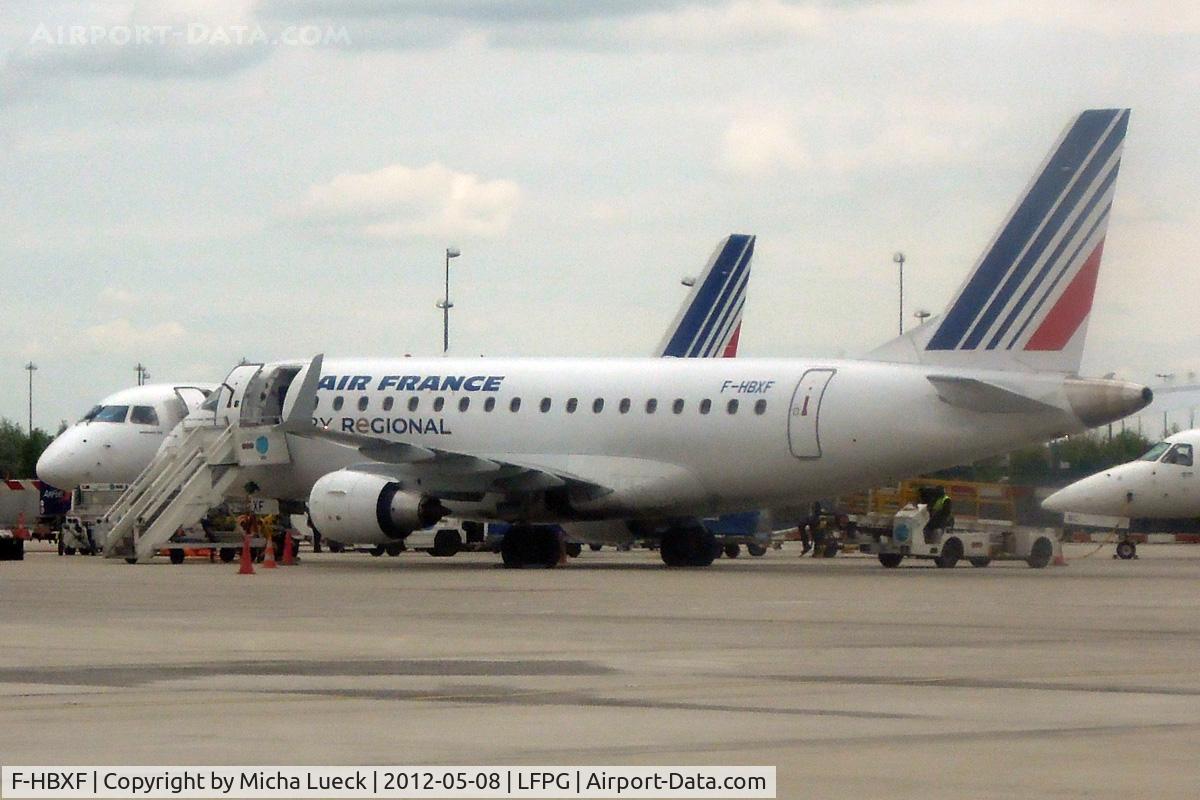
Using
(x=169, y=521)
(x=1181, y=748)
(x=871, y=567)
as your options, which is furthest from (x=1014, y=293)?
(x=1181, y=748)

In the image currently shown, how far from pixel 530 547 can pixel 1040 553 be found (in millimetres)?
10694

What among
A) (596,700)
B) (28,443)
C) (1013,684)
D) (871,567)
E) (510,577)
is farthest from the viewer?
(28,443)

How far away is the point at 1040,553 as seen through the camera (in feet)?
148

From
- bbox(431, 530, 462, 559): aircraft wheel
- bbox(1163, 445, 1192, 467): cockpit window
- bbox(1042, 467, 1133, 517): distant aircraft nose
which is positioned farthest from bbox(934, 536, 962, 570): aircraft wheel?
bbox(431, 530, 462, 559): aircraft wheel

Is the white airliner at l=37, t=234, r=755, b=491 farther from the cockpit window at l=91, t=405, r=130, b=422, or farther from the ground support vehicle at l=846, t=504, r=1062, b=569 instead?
the ground support vehicle at l=846, t=504, r=1062, b=569

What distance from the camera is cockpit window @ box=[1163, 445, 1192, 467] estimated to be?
5269 cm

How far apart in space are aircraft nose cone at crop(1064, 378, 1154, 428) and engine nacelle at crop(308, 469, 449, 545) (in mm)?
11982

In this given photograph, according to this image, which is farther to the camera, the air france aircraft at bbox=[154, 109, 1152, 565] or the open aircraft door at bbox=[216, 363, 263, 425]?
the open aircraft door at bbox=[216, 363, 263, 425]

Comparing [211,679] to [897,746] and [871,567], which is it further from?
[871,567]

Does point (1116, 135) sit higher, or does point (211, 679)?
point (1116, 135)

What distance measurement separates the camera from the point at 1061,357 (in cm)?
3791

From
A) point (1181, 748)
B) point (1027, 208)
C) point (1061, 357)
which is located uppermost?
point (1027, 208)

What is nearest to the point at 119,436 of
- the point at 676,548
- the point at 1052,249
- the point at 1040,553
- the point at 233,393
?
the point at 233,393

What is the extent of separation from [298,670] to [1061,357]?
75.2 feet
